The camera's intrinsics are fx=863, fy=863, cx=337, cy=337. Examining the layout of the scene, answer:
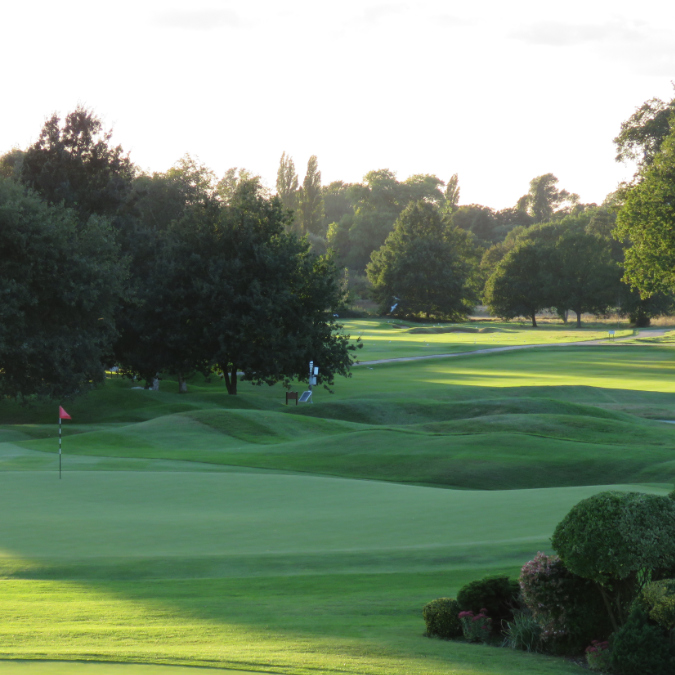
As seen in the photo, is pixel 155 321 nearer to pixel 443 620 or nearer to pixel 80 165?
pixel 80 165

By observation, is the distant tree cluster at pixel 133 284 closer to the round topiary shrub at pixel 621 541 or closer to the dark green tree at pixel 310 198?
the round topiary shrub at pixel 621 541

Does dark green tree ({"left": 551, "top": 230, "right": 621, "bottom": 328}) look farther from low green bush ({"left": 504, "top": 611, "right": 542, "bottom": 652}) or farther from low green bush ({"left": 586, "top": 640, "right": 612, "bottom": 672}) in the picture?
low green bush ({"left": 586, "top": 640, "right": 612, "bottom": 672})

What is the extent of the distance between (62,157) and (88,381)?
16.1 meters

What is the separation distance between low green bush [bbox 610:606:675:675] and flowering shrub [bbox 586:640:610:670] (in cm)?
15

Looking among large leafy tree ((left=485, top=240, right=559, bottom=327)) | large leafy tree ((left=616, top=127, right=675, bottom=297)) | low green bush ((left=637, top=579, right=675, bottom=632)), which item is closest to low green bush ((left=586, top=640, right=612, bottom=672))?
low green bush ((left=637, top=579, right=675, bottom=632))

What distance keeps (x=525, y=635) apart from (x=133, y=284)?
121 feet

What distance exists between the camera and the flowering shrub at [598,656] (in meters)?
6.46

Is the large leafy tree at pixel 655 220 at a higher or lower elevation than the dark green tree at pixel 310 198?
lower

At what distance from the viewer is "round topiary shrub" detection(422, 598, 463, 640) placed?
292 inches

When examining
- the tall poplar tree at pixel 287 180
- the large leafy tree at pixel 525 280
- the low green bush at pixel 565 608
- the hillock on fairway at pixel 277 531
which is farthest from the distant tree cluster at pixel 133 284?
the tall poplar tree at pixel 287 180

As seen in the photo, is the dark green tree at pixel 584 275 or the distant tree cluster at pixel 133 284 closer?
the distant tree cluster at pixel 133 284

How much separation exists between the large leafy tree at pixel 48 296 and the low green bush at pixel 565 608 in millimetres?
27437

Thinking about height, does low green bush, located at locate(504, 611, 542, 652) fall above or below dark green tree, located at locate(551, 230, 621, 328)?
below

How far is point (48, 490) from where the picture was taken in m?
15.6
